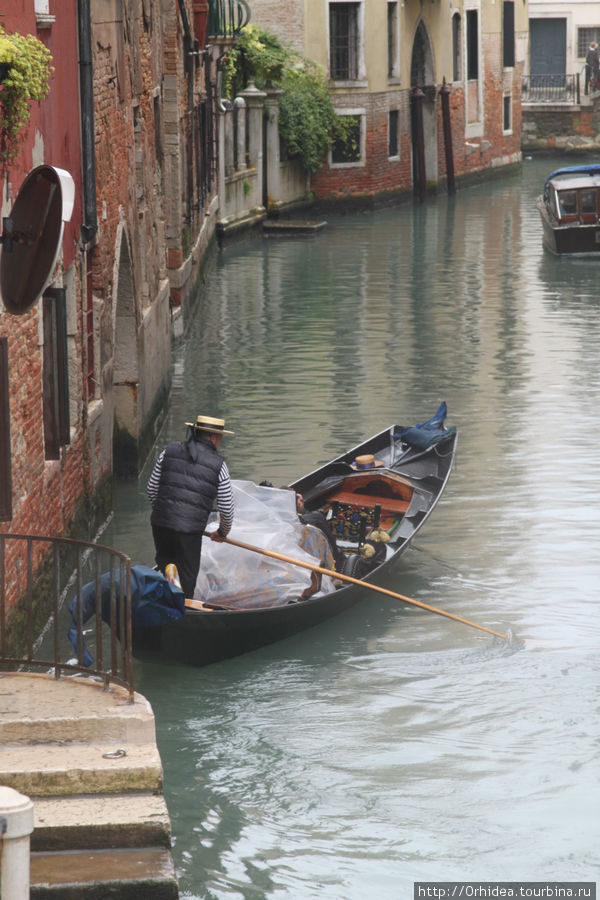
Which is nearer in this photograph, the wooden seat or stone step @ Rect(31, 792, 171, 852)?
stone step @ Rect(31, 792, 171, 852)

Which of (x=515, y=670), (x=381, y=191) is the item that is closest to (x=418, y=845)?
(x=515, y=670)

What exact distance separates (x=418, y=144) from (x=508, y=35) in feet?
28.5

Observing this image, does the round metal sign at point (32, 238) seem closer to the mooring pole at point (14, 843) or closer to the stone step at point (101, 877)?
the stone step at point (101, 877)

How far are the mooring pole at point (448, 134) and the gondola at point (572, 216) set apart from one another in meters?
9.46

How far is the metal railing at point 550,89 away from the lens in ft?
148

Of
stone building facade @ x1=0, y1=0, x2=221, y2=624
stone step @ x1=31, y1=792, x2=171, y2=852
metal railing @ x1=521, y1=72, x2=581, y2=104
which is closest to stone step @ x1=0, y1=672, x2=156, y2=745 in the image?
stone step @ x1=31, y1=792, x2=171, y2=852

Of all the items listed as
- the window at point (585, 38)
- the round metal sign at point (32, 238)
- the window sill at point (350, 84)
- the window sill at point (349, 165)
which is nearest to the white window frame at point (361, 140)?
the window sill at point (349, 165)

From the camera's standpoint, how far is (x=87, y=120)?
9.30 meters

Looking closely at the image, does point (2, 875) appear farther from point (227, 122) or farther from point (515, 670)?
point (227, 122)

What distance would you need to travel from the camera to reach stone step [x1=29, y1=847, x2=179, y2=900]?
15.4 ft

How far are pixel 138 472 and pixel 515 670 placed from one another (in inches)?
180

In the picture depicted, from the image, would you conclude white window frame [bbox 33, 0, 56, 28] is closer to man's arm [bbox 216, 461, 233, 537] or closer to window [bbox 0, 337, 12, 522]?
window [bbox 0, 337, 12, 522]

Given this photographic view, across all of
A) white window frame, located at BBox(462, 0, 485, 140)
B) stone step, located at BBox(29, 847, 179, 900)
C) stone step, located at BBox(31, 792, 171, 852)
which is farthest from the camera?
white window frame, located at BBox(462, 0, 485, 140)

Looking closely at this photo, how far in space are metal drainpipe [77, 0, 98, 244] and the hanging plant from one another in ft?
8.63
